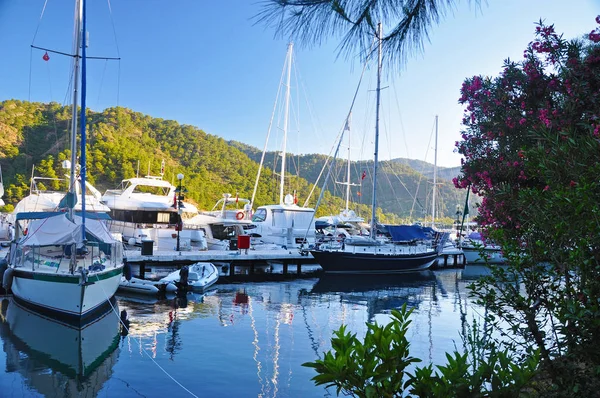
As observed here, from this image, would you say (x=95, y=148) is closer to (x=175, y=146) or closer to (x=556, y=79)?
(x=175, y=146)

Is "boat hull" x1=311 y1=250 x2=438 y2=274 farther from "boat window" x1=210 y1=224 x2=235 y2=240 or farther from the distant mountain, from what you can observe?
the distant mountain

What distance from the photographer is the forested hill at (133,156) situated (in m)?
47.2

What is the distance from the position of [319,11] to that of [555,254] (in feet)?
8.82

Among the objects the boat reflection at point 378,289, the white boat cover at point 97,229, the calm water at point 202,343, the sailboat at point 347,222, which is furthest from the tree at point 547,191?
the sailboat at point 347,222

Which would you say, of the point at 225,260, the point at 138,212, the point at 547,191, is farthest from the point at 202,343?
the point at 138,212

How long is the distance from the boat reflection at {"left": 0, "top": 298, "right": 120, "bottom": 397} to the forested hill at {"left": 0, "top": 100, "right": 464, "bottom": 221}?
2501 cm

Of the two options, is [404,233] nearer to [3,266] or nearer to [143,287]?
[143,287]

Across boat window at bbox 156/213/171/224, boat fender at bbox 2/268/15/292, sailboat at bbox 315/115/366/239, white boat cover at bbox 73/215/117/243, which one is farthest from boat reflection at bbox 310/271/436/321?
sailboat at bbox 315/115/366/239

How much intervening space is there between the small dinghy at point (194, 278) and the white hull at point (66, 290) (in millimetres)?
4143

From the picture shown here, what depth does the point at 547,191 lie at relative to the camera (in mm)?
4062

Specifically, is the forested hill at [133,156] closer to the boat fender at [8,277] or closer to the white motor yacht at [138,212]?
the white motor yacht at [138,212]

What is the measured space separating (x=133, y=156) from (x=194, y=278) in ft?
123

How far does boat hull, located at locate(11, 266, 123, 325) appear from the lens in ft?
46.1

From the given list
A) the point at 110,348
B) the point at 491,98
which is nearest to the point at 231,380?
the point at 110,348
